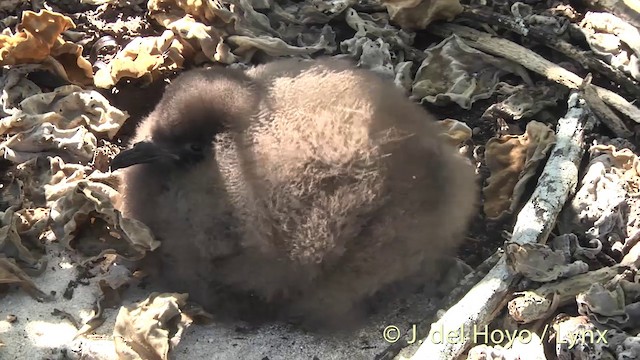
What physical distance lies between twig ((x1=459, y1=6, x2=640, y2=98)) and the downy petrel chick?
838 millimetres

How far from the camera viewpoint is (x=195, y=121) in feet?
6.65

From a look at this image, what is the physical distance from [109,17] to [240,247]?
4.81 feet

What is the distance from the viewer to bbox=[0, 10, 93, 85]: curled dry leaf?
2.54 meters

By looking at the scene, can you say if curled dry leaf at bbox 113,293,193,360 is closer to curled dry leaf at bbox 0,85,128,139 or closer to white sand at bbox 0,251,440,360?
white sand at bbox 0,251,440,360

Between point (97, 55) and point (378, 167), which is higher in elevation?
point (378, 167)

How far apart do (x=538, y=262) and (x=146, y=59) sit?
1526 mm

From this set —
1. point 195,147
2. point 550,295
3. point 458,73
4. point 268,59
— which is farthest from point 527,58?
point 195,147

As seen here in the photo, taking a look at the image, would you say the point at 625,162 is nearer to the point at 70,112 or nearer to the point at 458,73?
the point at 458,73

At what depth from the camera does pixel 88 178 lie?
232cm

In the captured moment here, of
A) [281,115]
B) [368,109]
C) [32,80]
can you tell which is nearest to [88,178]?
[32,80]

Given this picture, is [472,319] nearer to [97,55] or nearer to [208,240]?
[208,240]

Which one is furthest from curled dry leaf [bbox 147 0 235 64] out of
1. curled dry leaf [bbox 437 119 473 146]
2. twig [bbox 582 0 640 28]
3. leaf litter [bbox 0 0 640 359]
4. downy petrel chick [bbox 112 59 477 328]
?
twig [bbox 582 0 640 28]

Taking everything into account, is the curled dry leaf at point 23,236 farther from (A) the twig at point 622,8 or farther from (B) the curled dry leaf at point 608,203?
(A) the twig at point 622,8

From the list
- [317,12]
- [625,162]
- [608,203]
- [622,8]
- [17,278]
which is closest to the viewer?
[17,278]
